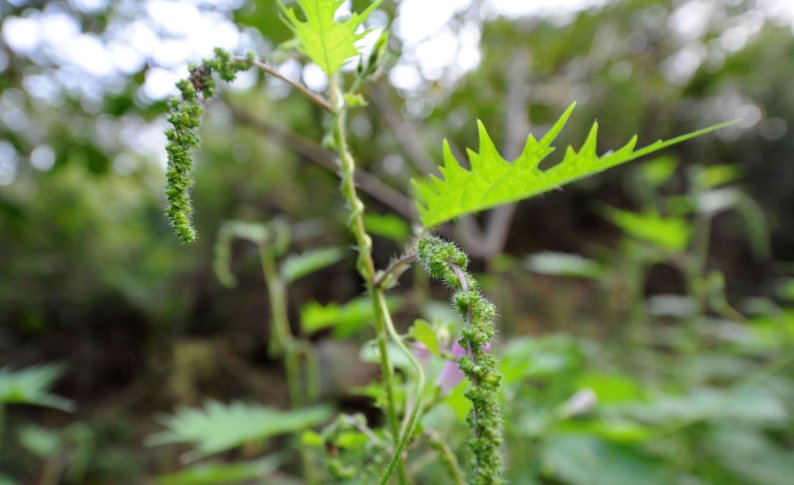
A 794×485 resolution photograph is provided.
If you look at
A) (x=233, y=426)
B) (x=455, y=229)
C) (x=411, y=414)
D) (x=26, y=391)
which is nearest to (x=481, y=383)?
(x=411, y=414)

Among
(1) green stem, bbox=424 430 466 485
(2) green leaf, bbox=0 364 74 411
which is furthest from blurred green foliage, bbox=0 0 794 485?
(1) green stem, bbox=424 430 466 485

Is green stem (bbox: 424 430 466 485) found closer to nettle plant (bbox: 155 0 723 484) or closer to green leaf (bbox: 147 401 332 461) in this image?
nettle plant (bbox: 155 0 723 484)

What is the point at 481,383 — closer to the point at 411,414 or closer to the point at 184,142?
the point at 411,414

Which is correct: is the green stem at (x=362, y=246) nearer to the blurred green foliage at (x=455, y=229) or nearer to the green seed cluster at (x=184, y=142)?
the green seed cluster at (x=184, y=142)

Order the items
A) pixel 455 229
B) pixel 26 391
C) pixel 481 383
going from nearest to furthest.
Result: pixel 481 383, pixel 26 391, pixel 455 229

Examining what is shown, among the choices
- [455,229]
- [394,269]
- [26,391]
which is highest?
[455,229]

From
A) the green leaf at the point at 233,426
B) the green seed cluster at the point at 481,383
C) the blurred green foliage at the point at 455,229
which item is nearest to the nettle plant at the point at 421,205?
the green seed cluster at the point at 481,383
